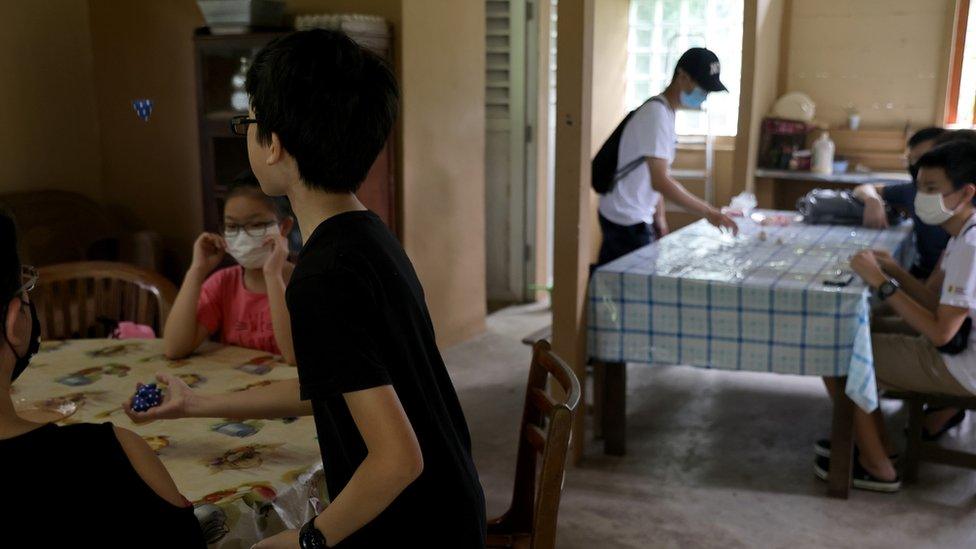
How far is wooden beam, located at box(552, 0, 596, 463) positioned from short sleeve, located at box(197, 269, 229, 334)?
123cm

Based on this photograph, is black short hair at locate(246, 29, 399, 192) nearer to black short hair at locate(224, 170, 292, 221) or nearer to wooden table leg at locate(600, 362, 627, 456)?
black short hair at locate(224, 170, 292, 221)

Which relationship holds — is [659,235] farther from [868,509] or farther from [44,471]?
[44,471]

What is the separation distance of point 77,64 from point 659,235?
3.05m

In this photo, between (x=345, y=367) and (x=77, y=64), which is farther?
(x=77, y=64)

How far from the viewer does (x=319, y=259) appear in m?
1.07

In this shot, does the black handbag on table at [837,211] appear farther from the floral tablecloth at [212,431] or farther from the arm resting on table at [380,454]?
the arm resting on table at [380,454]

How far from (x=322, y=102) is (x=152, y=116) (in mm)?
4095

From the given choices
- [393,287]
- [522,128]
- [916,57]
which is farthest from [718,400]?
[393,287]

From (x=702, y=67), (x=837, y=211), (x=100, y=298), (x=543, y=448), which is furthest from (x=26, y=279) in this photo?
(x=837, y=211)

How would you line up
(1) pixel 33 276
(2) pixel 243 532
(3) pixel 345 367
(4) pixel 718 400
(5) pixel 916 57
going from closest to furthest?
(3) pixel 345 367 < (1) pixel 33 276 < (2) pixel 243 532 < (4) pixel 718 400 < (5) pixel 916 57

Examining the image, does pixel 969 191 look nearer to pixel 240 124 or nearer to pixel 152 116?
pixel 240 124

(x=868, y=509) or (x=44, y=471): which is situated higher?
(x=44, y=471)

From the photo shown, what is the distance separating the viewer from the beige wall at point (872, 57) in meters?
5.36

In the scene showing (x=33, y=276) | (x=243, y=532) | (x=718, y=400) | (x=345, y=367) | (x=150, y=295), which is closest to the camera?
(x=345, y=367)
